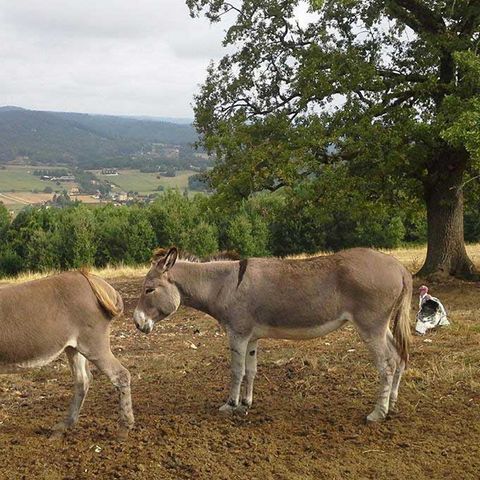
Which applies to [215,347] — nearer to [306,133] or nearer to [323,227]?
[306,133]

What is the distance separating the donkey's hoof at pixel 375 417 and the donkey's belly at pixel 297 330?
3.40 feet

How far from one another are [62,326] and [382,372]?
11.8 feet

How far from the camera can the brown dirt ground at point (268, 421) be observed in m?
5.64

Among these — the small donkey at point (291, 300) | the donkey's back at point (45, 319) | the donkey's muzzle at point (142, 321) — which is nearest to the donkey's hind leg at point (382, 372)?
the small donkey at point (291, 300)

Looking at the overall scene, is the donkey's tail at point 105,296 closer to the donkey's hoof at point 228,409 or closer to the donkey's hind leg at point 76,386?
the donkey's hind leg at point 76,386

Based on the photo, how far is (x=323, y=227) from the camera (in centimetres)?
5631

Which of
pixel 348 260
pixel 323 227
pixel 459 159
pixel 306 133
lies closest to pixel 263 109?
pixel 306 133

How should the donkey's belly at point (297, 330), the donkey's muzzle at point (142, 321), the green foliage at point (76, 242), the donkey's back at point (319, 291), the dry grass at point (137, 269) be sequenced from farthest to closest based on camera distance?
the green foliage at point (76, 242), the dry grass at point (137, 269), the donkey's muzzle at point (142, 321), the donkey's belly at point (297, 330), the donkey's back at point (319, 291)

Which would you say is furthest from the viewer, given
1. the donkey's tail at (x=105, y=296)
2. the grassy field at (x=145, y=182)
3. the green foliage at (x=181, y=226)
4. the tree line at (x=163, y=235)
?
the grassy field at (x=145, y=182)

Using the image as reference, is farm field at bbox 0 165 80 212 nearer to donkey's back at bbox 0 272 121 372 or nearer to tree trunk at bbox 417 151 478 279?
tree trunk at bbox 417 151 478 279

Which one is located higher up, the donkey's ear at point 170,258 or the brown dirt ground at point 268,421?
the donkey's ear at point 170,258

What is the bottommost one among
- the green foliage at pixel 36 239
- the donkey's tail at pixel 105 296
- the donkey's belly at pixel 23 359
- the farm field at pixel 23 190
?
the farm field at pixel 23 190

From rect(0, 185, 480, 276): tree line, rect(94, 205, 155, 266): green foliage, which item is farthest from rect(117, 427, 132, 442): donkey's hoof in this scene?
rect(94, 205, 155, 266): green foliage

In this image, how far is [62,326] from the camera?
631 centimetres
